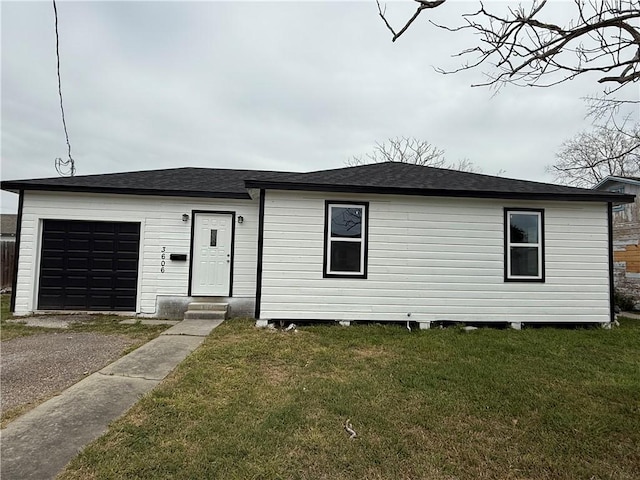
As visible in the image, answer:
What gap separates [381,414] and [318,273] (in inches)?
146

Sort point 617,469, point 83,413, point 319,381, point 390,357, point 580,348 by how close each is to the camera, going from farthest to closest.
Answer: point 580,348, point 390,357, point 319,381, point 83,413, point 617,469

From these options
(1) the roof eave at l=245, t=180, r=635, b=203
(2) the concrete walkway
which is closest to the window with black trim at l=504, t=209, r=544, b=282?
(1) the roof eave at l=245, t=180, r=635, b=203

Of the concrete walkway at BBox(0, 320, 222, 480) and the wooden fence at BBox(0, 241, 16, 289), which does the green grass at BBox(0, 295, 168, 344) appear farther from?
the wooden fence at BBox(0, 241, 16, 289)

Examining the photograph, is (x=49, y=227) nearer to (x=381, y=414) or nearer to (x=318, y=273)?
(x=318, y=273)

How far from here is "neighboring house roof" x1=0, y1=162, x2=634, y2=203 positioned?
6582 millimetres

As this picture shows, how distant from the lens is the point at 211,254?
786cm

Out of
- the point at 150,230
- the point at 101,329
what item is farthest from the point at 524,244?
the point at 101,329

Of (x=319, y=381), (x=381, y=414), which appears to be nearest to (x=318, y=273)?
(x=319, y=381)

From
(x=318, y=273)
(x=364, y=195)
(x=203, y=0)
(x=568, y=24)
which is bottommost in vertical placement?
(x=318, y=273)

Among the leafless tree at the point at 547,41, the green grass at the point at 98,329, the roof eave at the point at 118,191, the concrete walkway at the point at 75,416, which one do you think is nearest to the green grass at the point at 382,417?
the concrete walkway at the point at 75,416

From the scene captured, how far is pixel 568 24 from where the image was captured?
2953mm

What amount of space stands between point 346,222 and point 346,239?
0.34m

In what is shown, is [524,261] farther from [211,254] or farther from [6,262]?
[6,262]

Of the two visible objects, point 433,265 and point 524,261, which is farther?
point 524,261
